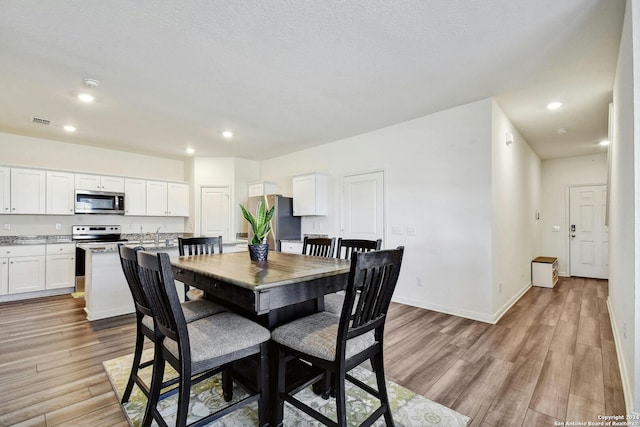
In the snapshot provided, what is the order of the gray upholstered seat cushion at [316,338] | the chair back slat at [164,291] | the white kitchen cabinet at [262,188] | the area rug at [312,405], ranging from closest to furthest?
the chair back slat at [164,291] → the gray upholstered seat cushion at [316,338] → the area rug at [312,405] → the white kitchen cabinet at [262,188]

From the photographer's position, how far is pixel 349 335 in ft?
4.60

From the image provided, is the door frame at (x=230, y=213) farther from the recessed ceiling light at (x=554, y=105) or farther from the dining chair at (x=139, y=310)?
the recessed ceiling light at (x=554, y=105)

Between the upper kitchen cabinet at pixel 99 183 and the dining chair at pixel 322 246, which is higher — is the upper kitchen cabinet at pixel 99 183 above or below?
above

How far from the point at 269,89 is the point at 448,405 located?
321 cm

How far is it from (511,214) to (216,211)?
212 inches

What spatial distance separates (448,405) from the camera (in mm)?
1902

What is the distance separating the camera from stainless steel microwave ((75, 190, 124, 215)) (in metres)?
5.12

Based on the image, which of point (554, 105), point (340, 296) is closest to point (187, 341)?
point (340, 296)

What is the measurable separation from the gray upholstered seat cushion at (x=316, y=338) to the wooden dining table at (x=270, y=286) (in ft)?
0.43

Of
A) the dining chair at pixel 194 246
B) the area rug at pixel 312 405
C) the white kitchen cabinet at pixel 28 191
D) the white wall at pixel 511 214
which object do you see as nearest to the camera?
the area rug at pixel 312 405

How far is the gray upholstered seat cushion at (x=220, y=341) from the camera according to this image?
1.40m

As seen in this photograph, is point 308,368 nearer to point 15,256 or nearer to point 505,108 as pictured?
point 505,108

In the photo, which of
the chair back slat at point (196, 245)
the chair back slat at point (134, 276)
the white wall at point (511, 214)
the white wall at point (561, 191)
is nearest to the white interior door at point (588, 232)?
the white wall at point (561, 191)

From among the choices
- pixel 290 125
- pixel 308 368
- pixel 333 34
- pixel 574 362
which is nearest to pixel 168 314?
pixel 308 368
